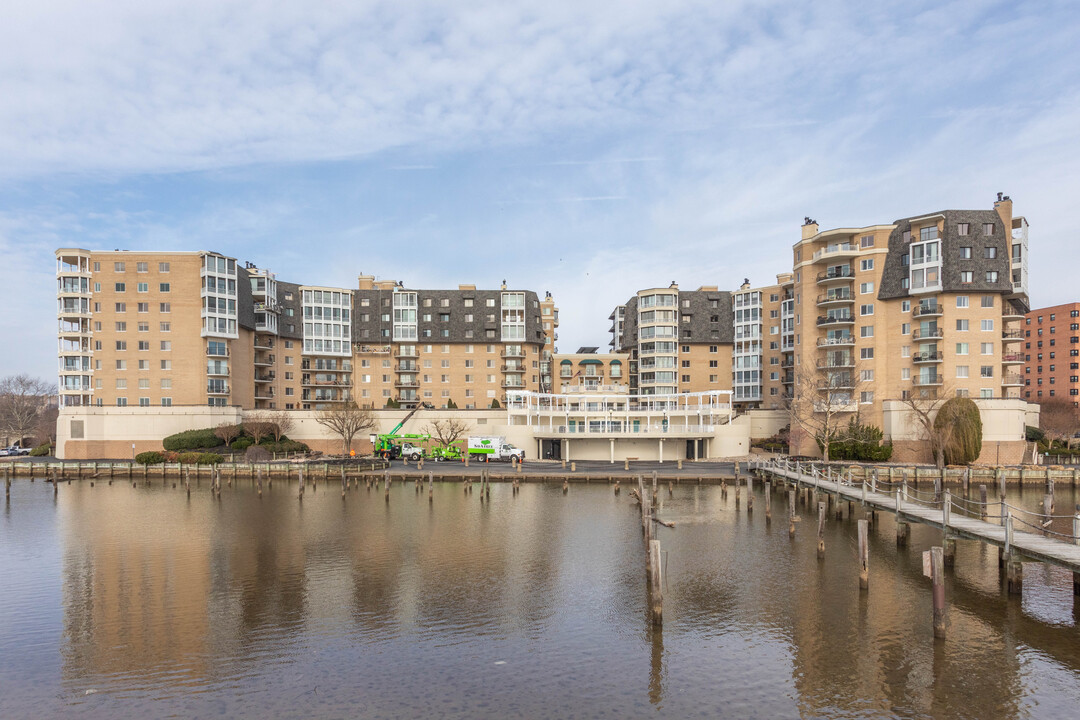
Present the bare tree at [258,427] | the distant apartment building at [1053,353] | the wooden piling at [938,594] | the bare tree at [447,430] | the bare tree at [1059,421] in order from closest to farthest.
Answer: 1. the wooden piling at [938,594]
2. the bare tree at [258,427]
3. the bare tree at [447,430]
4. the bare tree at [1059,421]
5. the distant apartment building at [1053,353]

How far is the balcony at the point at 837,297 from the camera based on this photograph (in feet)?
256

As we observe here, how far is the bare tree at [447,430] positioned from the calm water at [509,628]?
4198 centimetres

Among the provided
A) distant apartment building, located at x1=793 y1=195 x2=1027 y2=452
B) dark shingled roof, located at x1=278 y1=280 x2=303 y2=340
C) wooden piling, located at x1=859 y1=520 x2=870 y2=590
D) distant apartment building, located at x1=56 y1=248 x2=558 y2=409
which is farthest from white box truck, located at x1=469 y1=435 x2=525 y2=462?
wooden piling, located at x1=859 y1=520 x2=870 y2=590

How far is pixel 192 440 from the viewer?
78.8m

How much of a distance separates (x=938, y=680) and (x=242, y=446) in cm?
7647

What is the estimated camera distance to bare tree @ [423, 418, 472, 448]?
82.7 meters

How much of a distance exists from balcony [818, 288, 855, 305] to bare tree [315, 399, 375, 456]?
188 ft

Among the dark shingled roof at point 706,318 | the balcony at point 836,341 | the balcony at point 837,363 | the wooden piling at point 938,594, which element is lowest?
the wooden piling at point 938,594

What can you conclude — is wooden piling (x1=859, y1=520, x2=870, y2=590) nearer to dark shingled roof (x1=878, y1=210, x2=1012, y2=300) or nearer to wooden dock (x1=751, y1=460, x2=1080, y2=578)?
wooden dock (x1=751, y1=460, x2=1080, y2=578)

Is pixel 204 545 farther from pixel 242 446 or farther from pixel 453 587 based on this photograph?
pixel 242 446

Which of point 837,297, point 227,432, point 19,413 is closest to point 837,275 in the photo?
point 837,297

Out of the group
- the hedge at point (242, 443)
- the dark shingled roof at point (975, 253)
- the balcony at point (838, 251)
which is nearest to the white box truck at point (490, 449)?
the hedge at point (242, 443)

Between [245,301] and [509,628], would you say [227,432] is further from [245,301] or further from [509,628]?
[509,628]

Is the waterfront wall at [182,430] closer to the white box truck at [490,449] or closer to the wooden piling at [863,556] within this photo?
the white box truck at [490,449]
